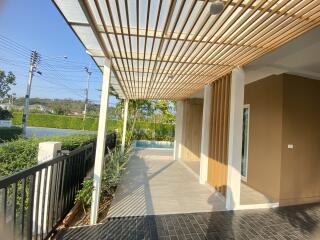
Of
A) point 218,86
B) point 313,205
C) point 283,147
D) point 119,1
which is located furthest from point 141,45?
point 313,205

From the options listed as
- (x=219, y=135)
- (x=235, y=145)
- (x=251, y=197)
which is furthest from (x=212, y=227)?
(x=219, y=135)

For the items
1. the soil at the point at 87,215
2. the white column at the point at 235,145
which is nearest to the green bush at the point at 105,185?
the soil at the point at 87,215

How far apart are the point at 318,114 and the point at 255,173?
1980 mm

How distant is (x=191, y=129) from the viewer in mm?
10633

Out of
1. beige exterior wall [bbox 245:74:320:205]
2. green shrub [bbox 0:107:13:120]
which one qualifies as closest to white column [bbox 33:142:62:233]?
beige exterior wall [bbox 245:74:320:205]

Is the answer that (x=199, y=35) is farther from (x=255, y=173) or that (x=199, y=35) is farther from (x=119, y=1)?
A: (x=255, y=173)

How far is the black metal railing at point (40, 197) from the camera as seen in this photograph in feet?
6.98

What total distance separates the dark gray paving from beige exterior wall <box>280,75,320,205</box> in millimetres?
741

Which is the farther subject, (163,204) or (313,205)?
(313,205)

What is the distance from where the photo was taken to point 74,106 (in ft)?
153

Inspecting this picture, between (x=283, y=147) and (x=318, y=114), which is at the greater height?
(x=318, y=114)

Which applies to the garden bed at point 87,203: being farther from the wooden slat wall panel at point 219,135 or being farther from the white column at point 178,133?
the white column at point 178,133

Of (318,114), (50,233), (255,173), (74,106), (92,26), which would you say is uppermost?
(74,106)

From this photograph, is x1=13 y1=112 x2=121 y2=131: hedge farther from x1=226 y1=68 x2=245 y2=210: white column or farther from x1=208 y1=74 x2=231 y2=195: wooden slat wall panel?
x1=226 y1=68 x2=245 y2=210: white column
